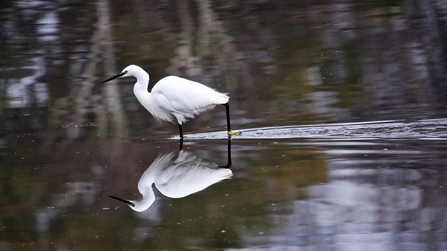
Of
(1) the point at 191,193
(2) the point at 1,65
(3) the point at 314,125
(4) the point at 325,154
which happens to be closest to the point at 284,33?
(2) the point at 1,65

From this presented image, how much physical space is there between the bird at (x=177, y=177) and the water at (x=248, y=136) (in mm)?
52

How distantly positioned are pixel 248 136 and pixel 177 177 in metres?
1.92

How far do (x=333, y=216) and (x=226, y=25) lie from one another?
13.7 metres

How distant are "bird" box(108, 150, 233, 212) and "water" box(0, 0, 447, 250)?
0.05 metres

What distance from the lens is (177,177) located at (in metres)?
7.61

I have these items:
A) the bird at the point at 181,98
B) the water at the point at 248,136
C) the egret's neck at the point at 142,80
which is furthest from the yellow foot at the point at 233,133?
the egret's neck at the point at 142,80

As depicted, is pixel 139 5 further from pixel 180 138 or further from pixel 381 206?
pixel 381 206

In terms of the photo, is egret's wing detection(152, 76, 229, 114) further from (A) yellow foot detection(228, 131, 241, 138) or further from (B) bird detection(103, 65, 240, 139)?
(A) yellow foot detection(228, 131, 241, 138)

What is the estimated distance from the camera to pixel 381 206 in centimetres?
625

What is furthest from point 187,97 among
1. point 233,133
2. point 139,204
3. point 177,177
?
point 139,204

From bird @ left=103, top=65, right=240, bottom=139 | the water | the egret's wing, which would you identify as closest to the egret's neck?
bird @ left=103, top=65, right=240, bottom=139

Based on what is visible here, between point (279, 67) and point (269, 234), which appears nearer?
point (269, 234)

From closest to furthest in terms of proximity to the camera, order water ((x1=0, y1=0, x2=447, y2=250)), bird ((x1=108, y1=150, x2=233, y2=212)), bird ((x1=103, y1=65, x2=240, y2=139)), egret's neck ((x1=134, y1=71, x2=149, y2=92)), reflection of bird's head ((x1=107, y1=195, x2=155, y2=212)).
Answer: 1. water ((x1=0, y1=0, x2=447, y2=250))
2. reflection of bird's head ((x1=107, y1=195, x2=155, y2=212))
3. bird ((x1=108, y1=150, x2=233, y2=212))
4. bird ((x1=103, y1=65, x2=240, y2=139))
5. egret's neck ((x1=134, y1=71, x2=149, y2=92))

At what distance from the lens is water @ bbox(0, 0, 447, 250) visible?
6.07 m
